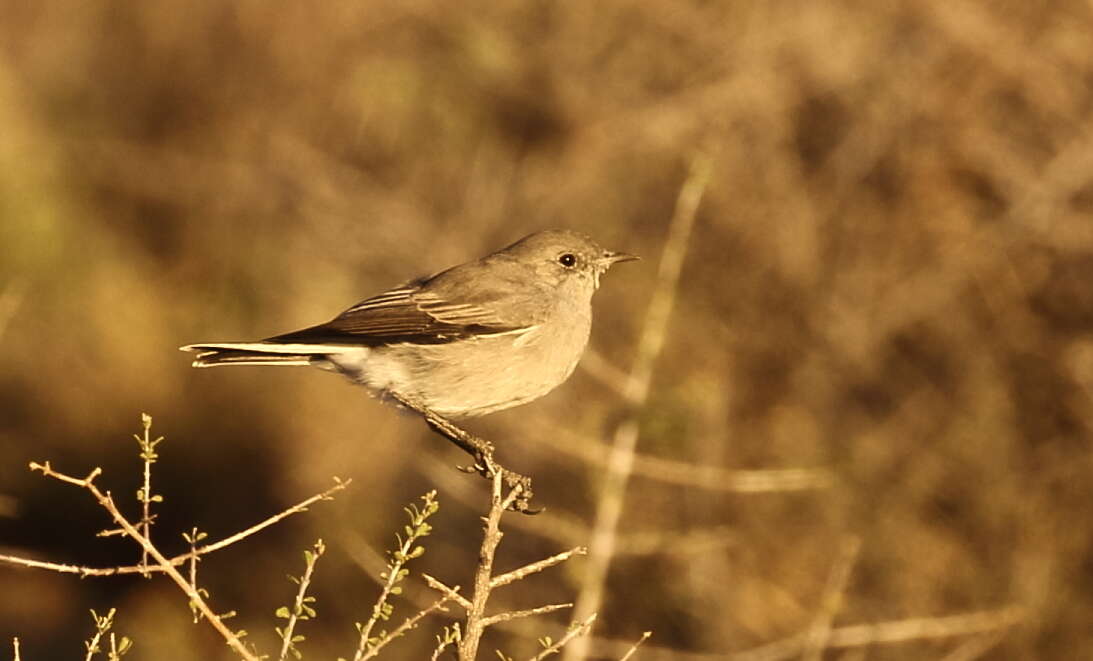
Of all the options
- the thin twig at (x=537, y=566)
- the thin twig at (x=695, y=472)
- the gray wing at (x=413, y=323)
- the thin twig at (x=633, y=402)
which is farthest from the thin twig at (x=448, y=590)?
the thin twig at (x=695, y=472)

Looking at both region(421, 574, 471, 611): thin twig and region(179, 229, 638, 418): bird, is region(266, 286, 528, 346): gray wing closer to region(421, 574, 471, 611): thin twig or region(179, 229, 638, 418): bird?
region(179, 229, 638, 418): bird

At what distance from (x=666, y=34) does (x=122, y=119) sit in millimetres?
6044

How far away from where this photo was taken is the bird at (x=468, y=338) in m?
5.50

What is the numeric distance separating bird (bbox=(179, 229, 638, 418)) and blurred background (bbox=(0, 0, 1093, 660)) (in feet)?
1.97

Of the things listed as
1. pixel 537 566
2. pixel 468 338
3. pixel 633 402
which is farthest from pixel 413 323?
pixel 537 566

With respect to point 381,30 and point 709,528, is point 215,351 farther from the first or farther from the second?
point 381,30

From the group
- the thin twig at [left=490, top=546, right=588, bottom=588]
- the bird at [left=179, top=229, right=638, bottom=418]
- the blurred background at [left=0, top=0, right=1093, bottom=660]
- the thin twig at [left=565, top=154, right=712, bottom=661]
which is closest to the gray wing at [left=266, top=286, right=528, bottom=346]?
the bird at [left=179, top=229, right=638, bottom=418]

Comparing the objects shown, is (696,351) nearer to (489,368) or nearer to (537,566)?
(489,368)

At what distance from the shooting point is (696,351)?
28.8 feet

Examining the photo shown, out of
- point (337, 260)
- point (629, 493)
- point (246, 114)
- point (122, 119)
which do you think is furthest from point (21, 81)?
point (629, 493)

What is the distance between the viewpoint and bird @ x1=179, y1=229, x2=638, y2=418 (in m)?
5.50

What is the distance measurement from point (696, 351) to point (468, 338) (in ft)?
10.9

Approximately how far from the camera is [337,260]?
10086mm

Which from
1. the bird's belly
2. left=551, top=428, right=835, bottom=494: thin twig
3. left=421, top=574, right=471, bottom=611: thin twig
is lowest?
left=551, top=428, right=835, bottom=494: thin twig
